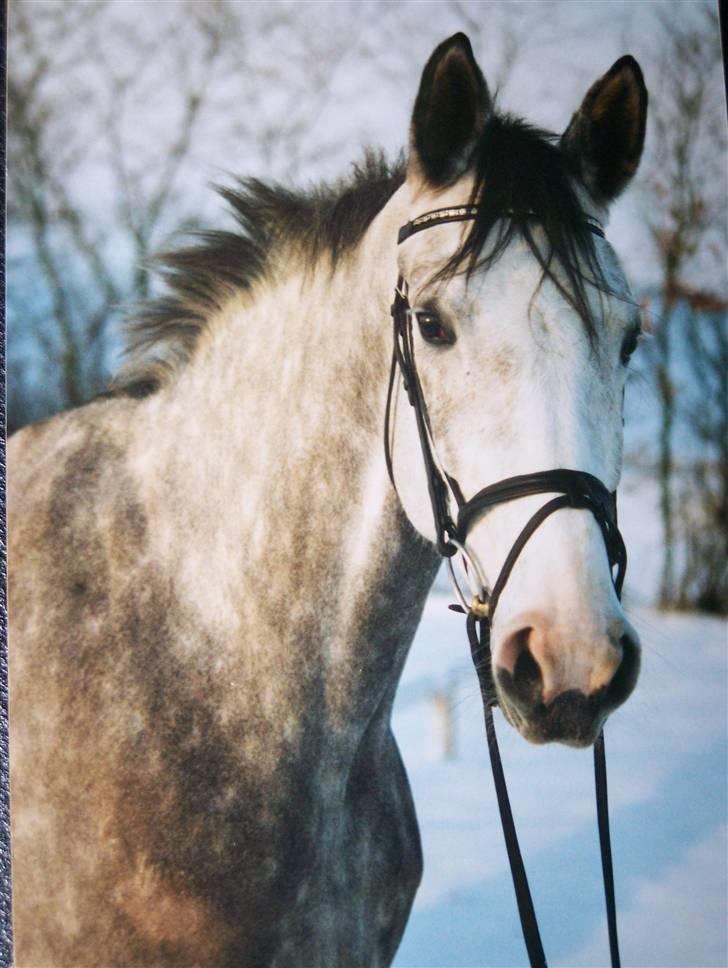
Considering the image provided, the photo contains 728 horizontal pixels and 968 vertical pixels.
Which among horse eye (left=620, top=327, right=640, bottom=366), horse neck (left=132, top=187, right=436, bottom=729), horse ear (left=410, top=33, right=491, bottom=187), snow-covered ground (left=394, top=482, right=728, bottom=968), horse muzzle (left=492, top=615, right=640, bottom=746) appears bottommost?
snow-covered ground (left=394, top=482, right=728, bottom=968)

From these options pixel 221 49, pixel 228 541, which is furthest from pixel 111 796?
pixel 221 49

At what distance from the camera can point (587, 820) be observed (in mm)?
1449

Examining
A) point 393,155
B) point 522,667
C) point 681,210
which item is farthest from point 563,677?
point 681,210

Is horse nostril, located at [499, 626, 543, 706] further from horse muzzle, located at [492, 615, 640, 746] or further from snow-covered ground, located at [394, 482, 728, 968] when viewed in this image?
snow-covered ground, located at [394, 482, 728, 968]

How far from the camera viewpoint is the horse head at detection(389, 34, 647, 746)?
2.46 ft

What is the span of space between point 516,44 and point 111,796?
140 cm

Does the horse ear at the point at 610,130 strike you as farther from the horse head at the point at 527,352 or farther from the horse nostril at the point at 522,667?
the horse nostril at the point at 522,667

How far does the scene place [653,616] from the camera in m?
1.44

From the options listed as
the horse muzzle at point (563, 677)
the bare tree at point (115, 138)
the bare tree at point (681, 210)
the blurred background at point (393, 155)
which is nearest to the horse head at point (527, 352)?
the horse muzzle at point (563, 677)

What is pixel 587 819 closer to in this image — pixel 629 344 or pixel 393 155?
pixel 629 344

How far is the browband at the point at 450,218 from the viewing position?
0.92m

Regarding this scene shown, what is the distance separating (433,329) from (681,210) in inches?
29.7

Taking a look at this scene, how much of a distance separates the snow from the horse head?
278 millimetres

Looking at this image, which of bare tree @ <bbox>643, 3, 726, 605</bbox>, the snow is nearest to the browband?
bare tree @ <bbox>643, 3, 726, 605</bbox>
